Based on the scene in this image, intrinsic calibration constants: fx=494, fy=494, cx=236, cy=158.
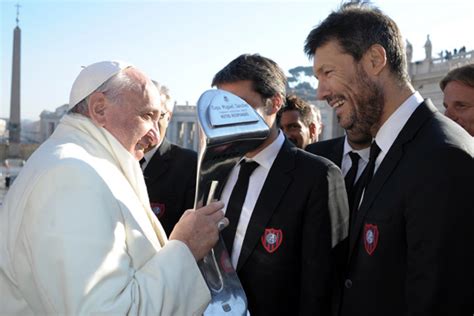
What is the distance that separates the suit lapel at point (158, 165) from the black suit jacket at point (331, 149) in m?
1.33

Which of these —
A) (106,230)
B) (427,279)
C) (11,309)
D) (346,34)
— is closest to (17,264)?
(11,309)

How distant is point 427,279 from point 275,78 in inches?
63.7

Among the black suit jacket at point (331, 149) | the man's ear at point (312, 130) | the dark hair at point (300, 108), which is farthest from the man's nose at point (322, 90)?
the man's ear at point (312, 130)

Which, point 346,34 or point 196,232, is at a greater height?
point 346,34

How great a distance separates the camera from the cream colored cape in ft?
5.60

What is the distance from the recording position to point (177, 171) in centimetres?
407

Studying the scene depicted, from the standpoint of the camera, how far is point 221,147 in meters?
1.98

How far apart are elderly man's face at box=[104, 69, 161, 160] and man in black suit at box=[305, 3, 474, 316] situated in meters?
0.92

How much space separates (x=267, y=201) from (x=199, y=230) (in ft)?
2.67

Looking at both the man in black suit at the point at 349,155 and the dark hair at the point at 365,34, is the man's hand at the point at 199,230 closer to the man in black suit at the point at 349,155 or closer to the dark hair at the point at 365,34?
the dark hair at the point at 365,34

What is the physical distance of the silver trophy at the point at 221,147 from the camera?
6.44ft

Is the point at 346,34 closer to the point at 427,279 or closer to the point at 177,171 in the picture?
the point at 427,279

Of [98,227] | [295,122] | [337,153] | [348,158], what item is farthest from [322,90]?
[295,122]

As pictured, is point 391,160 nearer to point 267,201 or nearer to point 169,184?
point 267,201
